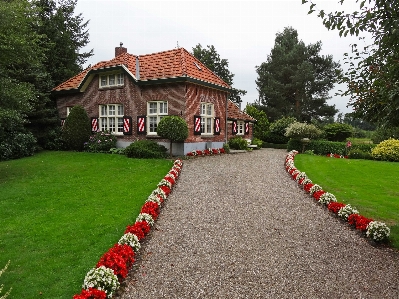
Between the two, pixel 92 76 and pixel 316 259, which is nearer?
pixel 316 259

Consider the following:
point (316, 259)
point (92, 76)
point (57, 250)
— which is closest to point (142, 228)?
point (57, 250)

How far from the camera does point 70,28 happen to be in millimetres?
27297

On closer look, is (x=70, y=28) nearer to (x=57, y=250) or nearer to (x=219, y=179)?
(x=219, y=179)

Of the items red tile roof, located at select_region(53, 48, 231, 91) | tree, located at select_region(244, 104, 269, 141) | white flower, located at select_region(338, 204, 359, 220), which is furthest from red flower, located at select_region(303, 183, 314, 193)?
tree, located at select_region(244, 104, 269, 141)

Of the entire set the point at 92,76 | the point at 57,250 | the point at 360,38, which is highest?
the point at 92,76

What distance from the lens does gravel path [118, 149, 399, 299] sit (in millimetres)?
4109

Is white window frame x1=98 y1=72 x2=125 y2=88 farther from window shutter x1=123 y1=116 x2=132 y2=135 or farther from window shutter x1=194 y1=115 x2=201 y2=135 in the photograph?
window shutter x1=194 y1=115 x2=201 y2=135

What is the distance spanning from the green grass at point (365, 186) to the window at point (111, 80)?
11745 millimetres

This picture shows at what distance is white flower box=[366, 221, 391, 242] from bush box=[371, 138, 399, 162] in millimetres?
14991

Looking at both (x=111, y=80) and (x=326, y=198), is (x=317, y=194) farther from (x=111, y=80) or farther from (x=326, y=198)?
(x=111, y=80)

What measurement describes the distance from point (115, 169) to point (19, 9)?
22.3 feet

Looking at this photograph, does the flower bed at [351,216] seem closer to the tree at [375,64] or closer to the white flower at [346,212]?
the white flower at [346,212]

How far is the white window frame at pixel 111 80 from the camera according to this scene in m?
18.9

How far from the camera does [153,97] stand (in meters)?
17.5
